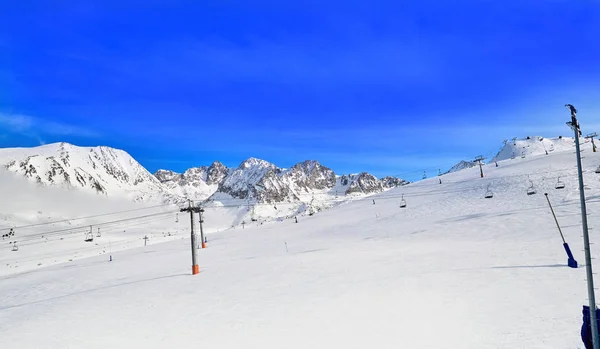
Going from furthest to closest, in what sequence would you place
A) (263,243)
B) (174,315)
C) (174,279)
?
(263,243), (174,279), (174,315)

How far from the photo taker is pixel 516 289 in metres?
22.6

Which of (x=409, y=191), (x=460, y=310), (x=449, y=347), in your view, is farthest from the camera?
(x=409, y=191)

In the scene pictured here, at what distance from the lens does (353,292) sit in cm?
2631

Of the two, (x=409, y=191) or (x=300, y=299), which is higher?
(x=409, y=191)

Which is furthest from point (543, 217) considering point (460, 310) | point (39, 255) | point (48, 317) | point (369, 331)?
point (39, 255)

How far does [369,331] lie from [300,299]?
7.87m

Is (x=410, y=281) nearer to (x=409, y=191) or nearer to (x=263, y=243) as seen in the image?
(x=263, y=243)

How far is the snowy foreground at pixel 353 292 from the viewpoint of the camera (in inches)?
740

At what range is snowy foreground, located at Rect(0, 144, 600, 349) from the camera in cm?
1880

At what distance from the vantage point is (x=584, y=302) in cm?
1894

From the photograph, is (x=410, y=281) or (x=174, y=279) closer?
(x=410, y=281)

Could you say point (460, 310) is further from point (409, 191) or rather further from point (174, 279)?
point (409, 191)

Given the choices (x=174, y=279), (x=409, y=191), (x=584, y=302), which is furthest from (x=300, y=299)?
(x=409, y=191)

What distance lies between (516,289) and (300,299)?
43.2ft
